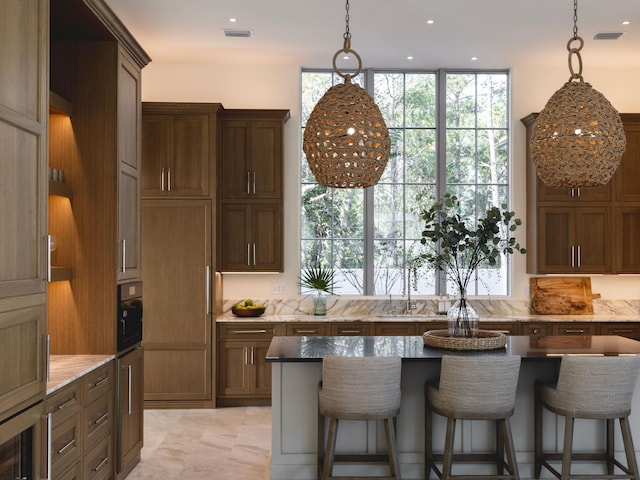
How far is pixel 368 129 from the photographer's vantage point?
3100mm

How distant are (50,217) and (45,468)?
1655mm

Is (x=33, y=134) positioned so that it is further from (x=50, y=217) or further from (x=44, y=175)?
(x=50, y=217)

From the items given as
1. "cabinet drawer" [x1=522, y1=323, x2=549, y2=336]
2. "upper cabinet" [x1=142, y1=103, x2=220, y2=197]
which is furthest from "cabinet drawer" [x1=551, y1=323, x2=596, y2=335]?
"upper cabinet" [x1=142, y1=103, x2=220, y2=197]

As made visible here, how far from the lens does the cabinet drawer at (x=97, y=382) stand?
11.2ft

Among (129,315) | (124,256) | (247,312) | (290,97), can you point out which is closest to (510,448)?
(129,315)

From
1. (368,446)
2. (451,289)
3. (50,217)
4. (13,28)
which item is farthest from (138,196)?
(451,289)

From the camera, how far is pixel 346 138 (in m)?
3.08

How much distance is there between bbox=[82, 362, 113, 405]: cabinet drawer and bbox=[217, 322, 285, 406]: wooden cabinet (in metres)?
2.12

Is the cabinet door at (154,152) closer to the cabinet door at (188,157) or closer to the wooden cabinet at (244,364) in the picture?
the cabinet door at (188,157)

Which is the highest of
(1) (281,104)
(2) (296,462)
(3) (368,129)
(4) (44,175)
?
(1) (281,104)

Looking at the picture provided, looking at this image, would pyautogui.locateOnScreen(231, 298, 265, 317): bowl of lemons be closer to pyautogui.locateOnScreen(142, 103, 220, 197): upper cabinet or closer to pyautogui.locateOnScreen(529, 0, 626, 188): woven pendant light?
pyautogui.locateOnScreen(142, 103, 220, 197): upper cabinet

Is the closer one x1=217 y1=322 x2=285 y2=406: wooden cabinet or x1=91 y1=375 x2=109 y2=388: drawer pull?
x1=91 y1=375 x2=109 y2=388: drawer pull

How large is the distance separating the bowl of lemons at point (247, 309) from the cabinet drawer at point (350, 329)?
2.45ft

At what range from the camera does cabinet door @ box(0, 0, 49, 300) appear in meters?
2.41
